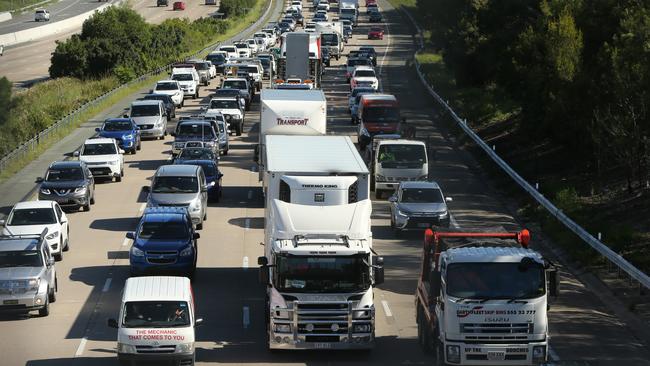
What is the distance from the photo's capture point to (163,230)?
3356cm

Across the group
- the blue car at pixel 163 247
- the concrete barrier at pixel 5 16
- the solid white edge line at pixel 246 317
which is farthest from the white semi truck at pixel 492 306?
the concrete barrier at pixel 5 16

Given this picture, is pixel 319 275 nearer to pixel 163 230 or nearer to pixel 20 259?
pixel 20 259

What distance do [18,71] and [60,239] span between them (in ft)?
267

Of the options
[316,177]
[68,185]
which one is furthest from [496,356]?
[68,185]

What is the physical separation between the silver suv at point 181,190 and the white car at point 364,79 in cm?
3569

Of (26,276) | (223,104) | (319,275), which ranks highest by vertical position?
(319,275)

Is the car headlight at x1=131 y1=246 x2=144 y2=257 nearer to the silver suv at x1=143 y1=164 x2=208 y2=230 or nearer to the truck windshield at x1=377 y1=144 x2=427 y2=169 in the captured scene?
the silver suv at x1=143 y1=164 x2=208 y2=230

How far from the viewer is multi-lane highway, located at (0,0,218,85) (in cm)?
11219

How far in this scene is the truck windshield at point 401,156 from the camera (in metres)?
47.1

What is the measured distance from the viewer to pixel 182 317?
2475 centimetres

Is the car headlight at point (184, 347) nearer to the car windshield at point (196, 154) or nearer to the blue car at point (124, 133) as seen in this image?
the car windshield at point (196, 154)

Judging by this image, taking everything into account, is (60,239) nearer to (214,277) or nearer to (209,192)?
(214,277)

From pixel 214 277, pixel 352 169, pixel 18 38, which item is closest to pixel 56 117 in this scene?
pixel 214 277

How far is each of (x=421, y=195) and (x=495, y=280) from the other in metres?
18.2
